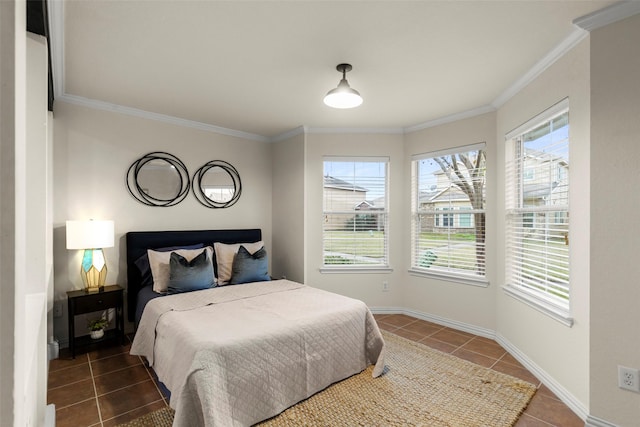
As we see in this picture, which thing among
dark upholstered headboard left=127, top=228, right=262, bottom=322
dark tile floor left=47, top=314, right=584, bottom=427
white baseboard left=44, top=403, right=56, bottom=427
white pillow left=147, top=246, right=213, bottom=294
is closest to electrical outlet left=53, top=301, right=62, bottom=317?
dark tile floor left=47, top=314, right=584, bottom=427

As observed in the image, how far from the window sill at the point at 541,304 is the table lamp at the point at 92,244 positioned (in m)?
3.90

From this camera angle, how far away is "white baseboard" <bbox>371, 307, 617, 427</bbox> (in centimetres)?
213

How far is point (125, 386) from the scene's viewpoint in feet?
8.34

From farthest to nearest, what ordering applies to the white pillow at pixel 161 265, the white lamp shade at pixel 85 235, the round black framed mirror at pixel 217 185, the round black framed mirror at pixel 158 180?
the round black framed mirror at pixel 217 185, the round black framed mirror at pixel 158 180, the white pillow at pixel 161 265, the white lamp shade at pixel 85 235

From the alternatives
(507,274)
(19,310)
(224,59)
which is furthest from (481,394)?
(224,59)

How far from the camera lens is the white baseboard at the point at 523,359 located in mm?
2131

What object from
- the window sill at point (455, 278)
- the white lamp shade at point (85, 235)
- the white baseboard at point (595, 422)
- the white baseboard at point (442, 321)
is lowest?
the white baseboard at point (442, 321)

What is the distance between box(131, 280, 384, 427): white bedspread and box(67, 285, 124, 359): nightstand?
0.65 metres

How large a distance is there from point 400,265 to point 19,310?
423cm

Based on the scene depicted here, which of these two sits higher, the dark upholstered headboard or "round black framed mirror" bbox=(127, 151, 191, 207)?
"round black framed mirror" bbox=(127, 151, 191, 207)

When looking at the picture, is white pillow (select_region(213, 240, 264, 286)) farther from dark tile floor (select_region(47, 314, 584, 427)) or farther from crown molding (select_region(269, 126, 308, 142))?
crown molding (select_region(269, 126, 308, 142))

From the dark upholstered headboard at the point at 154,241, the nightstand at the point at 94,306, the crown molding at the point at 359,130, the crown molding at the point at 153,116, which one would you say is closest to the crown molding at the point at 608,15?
the crown molding at the point at 359,130

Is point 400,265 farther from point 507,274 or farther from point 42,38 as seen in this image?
point 42,38

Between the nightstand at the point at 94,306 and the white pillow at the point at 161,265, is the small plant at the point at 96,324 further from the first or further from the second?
the white pillow at the point at 161,265
